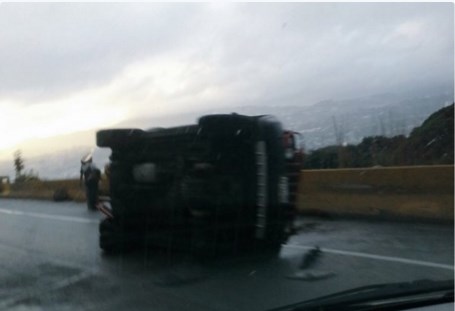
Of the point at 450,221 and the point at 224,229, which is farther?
the point at 450,221

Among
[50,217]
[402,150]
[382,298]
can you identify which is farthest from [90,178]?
[402,150]

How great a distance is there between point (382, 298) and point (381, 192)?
13.7 ft

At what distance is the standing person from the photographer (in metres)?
3.93

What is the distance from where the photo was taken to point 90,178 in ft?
13.1

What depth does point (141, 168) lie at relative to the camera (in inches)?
166

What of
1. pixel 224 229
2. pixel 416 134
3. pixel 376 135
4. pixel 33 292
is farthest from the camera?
pixel 416 134

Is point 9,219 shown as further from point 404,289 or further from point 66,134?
point 404,289

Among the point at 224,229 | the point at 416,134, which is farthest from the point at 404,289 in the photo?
the point at 416,134

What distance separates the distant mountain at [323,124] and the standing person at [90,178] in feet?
0.13

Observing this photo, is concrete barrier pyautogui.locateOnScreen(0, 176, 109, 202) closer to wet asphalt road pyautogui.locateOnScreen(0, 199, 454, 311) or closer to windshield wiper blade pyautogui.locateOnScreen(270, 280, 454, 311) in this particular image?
wet asphalt road pyautogui.locateOnScreen(0, 199, 454, 311)

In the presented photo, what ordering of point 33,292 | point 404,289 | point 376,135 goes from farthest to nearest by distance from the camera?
point 376,135
point 33,292
point 404,289

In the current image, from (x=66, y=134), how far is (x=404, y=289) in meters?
2.15

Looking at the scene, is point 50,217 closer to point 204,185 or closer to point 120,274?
point 120,274

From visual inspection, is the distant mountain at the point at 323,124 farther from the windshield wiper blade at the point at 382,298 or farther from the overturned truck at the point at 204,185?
the windshield wiper blade at the point at 382,298
